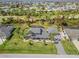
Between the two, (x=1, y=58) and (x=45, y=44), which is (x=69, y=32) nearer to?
(x=45, y=44)

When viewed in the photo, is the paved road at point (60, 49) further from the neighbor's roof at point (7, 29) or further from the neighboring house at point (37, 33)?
the neighbor's roof at point (7, 29)

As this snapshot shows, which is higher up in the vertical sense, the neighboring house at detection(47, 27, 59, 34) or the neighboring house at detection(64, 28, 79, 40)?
the neighboring house at detection(47, 27, 59, 34)

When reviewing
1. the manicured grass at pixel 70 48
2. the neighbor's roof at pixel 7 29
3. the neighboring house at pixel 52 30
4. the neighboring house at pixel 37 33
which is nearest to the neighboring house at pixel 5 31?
the neighbor's roof at pixel 7 29

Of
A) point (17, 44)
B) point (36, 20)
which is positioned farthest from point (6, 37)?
point (36, 20)

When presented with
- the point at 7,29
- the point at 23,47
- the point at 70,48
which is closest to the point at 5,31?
the point at 7,29

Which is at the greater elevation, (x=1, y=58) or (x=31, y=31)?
(x=31, y=31)

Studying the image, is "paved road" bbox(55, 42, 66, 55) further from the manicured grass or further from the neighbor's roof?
the neighbor's roof

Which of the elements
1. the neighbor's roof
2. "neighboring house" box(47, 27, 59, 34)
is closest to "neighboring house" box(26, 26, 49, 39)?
"neighboring house" box(47, 27, 59, 34)
